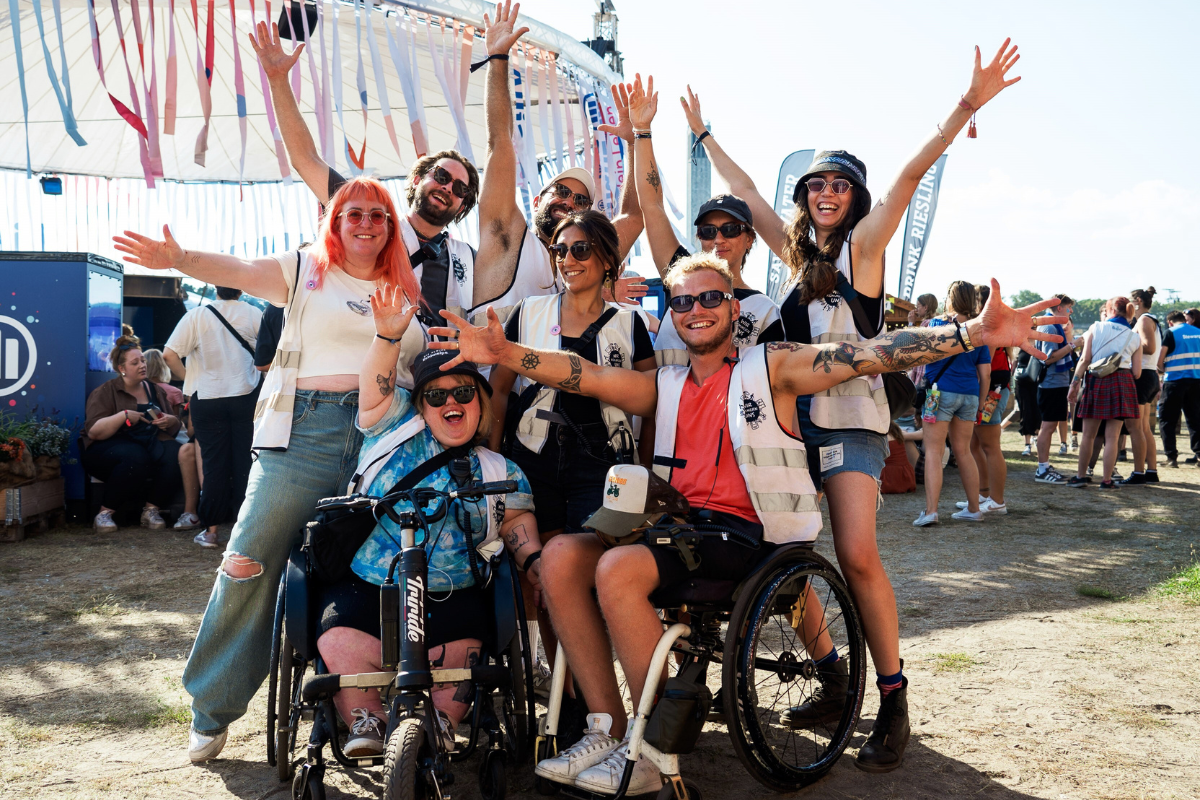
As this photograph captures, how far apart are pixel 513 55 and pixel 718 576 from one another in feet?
21.4

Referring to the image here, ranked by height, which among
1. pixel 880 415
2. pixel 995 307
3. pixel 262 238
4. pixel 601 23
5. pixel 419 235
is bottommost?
pixel 880 415

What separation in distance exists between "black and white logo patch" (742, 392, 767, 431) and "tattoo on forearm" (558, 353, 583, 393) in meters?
0.54

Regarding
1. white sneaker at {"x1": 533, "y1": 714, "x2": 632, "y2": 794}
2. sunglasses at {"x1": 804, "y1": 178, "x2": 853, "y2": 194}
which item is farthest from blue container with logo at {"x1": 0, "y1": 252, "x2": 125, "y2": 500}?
sunglasses at {"x1": 804, "y1": 178, "x2": 853, "y2": 194}

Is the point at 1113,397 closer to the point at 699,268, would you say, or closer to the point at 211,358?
the point at 699,268

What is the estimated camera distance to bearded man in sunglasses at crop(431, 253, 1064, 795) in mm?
2496

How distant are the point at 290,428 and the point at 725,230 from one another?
1.71 m

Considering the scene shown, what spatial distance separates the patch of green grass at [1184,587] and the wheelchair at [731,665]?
3.00m

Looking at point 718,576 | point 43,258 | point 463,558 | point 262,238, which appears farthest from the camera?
point 262,238

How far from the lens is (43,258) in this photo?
23.6 ft

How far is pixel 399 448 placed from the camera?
2828 millimetres

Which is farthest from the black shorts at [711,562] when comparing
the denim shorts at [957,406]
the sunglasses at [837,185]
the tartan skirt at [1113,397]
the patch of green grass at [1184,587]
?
the tartan skirt at [1113,397]

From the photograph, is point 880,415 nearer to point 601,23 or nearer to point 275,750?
point 275,750

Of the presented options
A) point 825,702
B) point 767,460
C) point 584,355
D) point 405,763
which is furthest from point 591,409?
point 405,763

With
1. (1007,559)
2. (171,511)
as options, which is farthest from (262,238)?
(1007,559)
